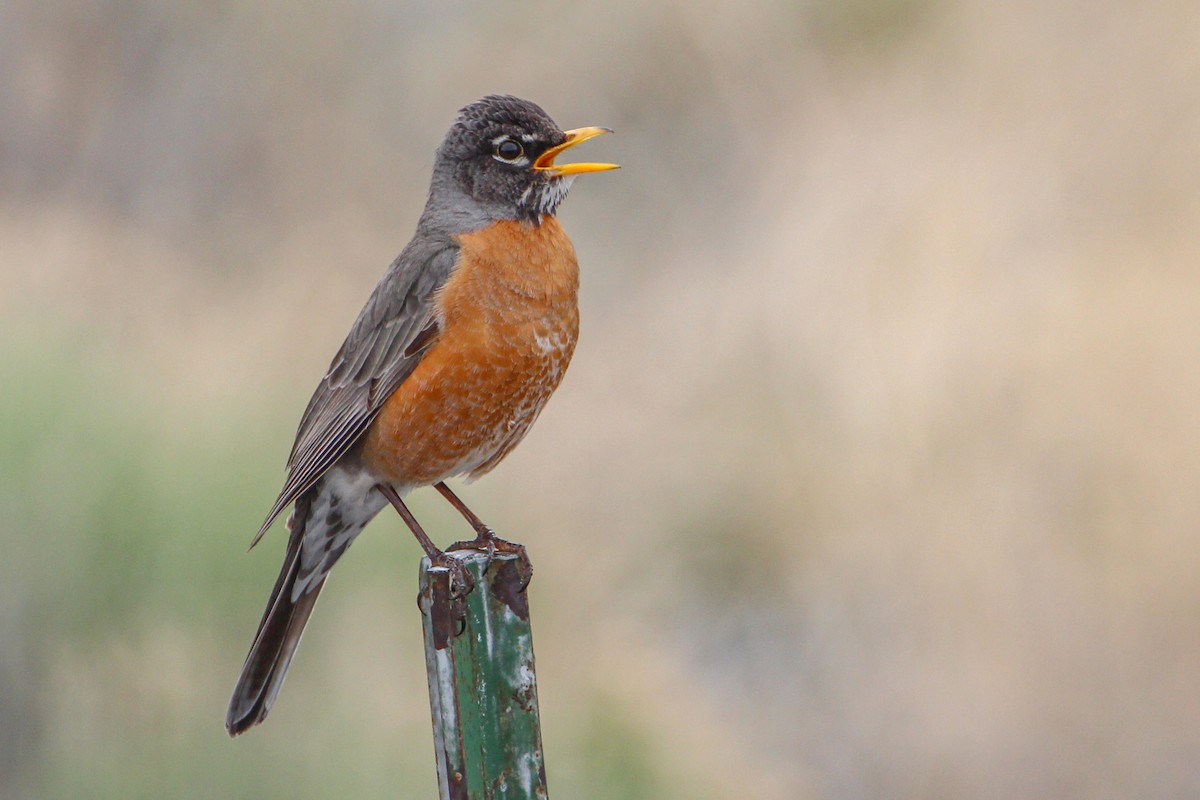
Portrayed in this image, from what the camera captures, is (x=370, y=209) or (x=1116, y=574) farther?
(x=370, y=209)

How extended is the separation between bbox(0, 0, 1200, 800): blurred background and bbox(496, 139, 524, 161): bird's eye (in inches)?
94.7

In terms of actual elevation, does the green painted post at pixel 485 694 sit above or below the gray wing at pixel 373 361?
below

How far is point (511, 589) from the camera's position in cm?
235

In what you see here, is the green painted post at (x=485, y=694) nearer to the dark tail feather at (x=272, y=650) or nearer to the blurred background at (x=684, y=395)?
the dark tail feather at (x=272, y=650)

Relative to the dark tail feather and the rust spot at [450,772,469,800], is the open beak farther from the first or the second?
the rust spot at [450,772,469,800]

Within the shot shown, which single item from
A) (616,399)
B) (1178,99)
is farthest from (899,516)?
(1178,99)

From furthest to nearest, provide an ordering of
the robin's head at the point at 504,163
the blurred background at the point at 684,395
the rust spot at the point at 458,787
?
the blurred background at the point at 684,395 → the robin's head at the point at 504,163 → the rust spot at the point at 458,787

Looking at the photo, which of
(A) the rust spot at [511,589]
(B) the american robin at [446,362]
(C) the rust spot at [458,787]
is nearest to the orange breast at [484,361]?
(B) the american robin at [446,362]

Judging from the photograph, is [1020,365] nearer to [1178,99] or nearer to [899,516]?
[899,516]

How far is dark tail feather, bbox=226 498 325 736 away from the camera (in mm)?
3121

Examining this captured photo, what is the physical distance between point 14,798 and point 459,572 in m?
3.42

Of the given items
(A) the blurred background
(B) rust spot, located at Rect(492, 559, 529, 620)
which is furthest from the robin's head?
(A) the blurred background

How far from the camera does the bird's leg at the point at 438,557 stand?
7.91 ft

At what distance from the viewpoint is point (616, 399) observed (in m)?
6.92
